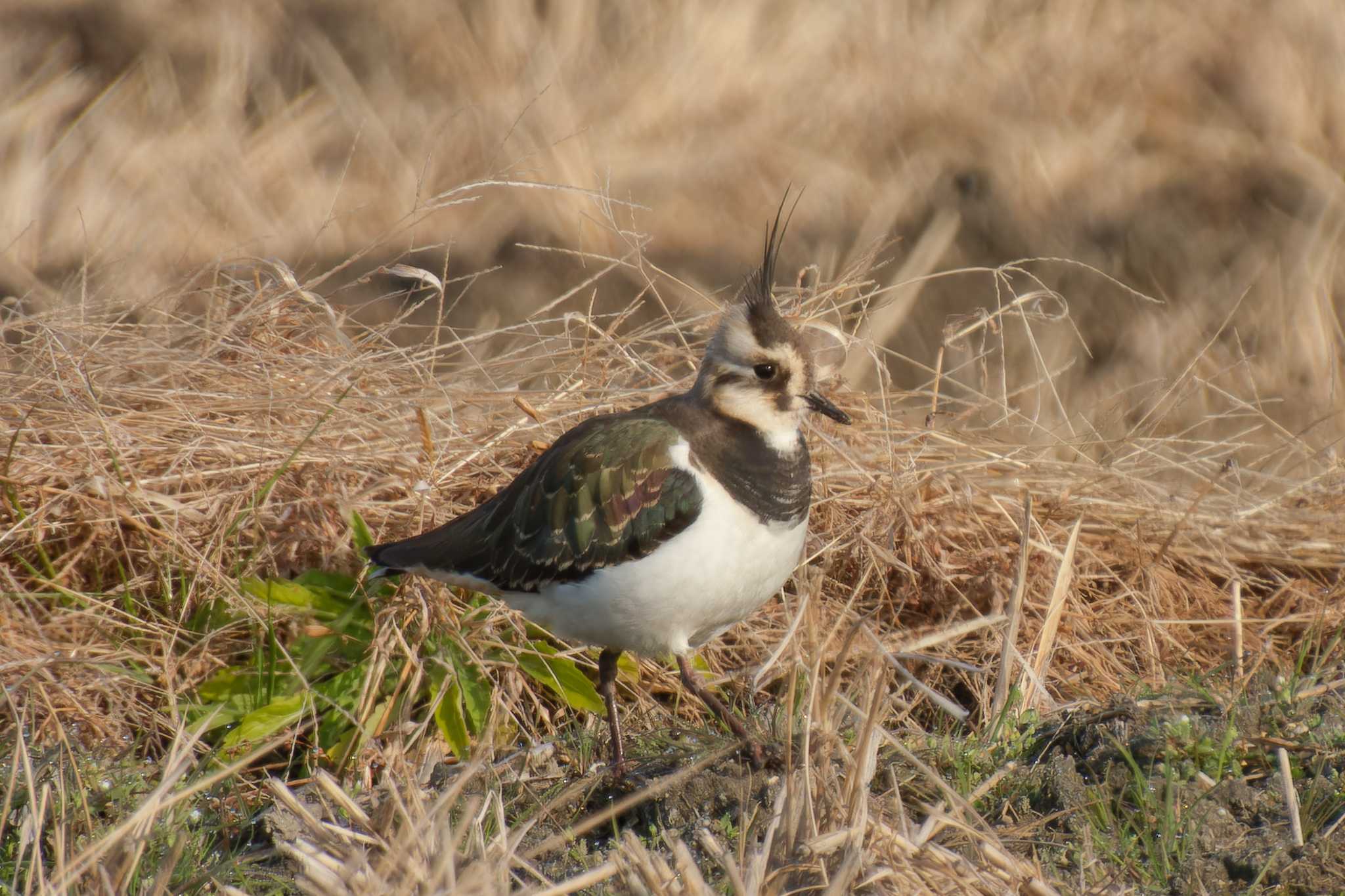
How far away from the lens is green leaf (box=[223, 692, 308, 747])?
14.3 ft

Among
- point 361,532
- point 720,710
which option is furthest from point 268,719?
point 720,710

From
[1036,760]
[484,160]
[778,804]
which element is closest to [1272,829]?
[1036,760]

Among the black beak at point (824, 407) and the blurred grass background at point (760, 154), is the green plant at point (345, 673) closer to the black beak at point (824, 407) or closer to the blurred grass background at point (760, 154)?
the black beak at point (824, 407)

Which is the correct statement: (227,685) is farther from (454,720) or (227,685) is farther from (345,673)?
(454,720)

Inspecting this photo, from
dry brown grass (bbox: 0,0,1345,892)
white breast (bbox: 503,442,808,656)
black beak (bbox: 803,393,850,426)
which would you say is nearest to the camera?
white breast (bbox: 503,442,808,656)

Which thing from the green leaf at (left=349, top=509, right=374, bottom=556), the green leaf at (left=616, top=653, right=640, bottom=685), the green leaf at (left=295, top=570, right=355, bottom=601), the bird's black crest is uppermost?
the bird's black crest

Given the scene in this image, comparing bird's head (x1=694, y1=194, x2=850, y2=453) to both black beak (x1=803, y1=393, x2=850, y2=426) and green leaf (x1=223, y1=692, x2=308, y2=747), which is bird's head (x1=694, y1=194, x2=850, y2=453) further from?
green leaf (x1=223, y1=692, x2=308, y2=747)

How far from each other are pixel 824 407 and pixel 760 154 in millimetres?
4096

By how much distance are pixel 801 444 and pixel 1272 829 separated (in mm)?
1701

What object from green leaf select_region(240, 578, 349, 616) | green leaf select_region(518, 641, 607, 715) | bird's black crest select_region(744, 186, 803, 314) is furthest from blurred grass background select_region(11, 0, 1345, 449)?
green leaf select_region(240, 578, 349, 616)

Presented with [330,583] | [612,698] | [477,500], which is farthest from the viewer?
[477,500]

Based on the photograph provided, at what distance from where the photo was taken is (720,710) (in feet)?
13.4

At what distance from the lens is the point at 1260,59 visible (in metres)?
7.81

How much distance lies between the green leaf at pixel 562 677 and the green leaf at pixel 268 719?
2.42 feet
